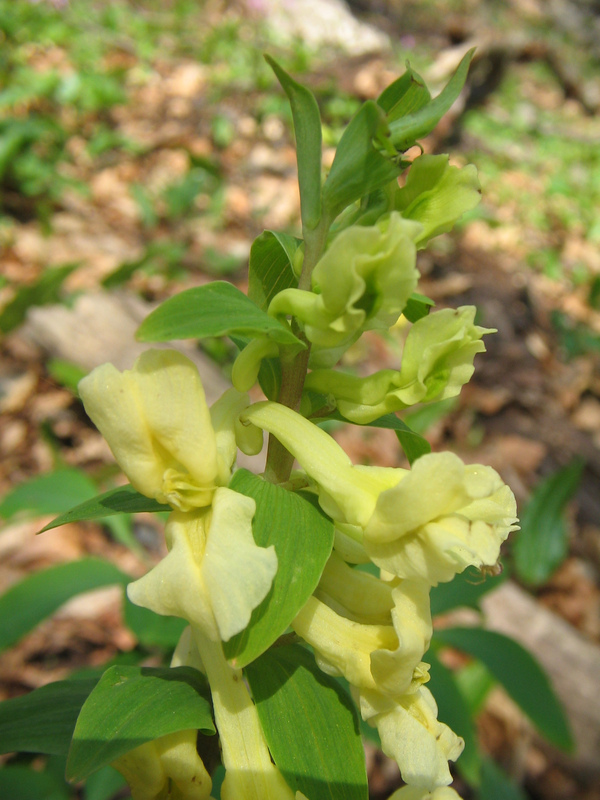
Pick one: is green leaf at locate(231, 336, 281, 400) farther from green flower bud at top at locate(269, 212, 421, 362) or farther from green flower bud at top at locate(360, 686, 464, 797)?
green flower bud at top at locate(360, 686, 464, 797)

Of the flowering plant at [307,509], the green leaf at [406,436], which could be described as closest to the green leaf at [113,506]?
the flowering plant at [307,509]

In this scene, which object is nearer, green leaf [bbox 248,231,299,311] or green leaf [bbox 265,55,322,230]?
green leaf [bbox 265,55,322,230]

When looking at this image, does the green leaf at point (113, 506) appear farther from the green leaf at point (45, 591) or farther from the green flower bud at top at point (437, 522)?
the green leaf at point (45, 591)

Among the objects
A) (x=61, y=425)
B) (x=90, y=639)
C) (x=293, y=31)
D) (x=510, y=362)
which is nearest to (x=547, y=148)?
(x=293, y=31)

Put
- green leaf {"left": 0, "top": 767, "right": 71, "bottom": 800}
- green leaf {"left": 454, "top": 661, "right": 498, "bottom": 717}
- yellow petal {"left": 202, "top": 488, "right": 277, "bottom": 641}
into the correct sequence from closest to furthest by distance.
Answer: yellow petal {"left": 202, "top": 488, "right": 277, "bottom": 641}, green leaf {"left": 0, "top": 767, "right": 71, "bottom": 800}, green leaf {"left": 454, "top": 661, "right": 498, "bottom": 717}

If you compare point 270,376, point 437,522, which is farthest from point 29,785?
point 437,522

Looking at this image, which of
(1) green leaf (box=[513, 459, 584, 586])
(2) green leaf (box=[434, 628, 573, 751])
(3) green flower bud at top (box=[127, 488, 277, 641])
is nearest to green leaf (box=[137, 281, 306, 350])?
(3) green flower bud at top (box=[127, 488, 277, 641])

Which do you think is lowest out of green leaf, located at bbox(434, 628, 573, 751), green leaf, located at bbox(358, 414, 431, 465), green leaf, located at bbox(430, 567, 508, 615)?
green leaf, located at bbox(434, 628, 573, 751)
